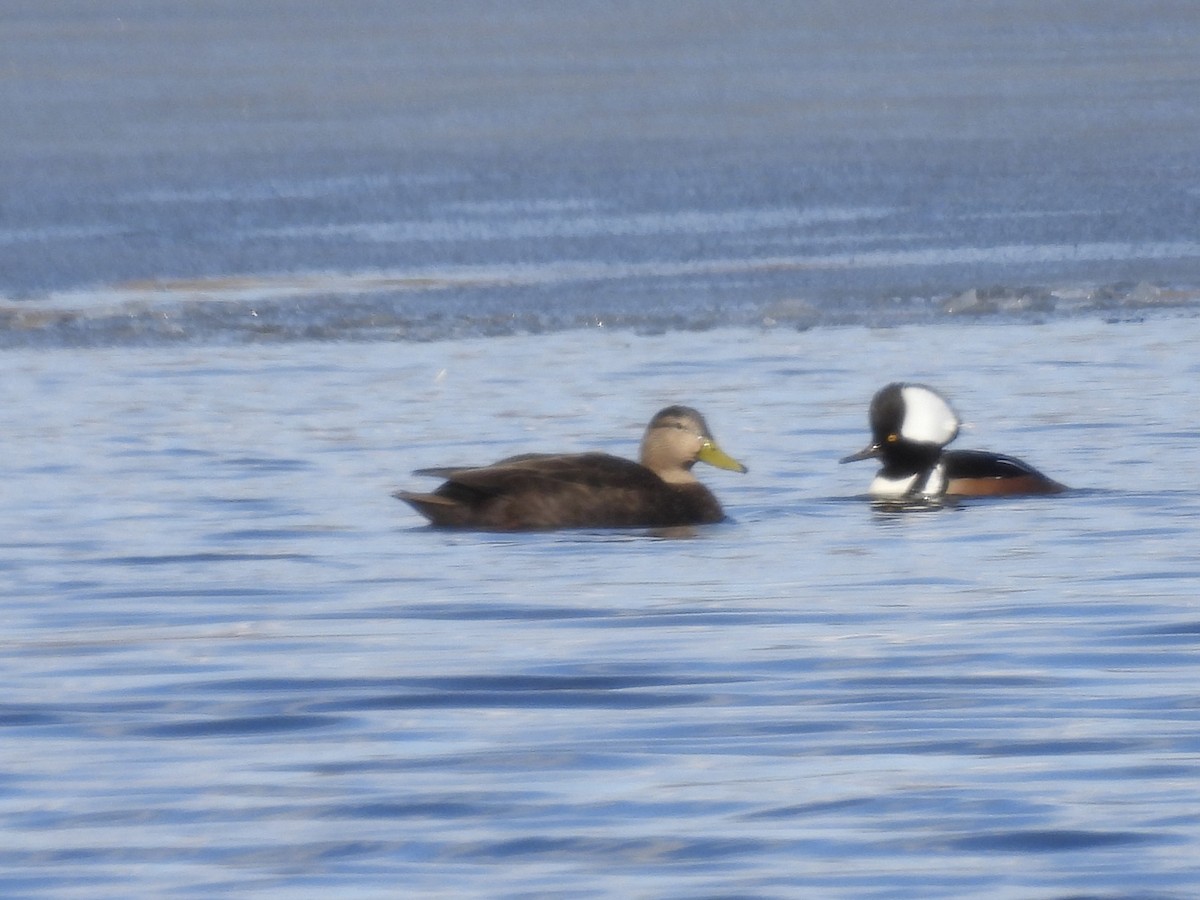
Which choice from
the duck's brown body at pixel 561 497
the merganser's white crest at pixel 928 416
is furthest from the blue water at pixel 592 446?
the merganser's white crest at pixel 928 416

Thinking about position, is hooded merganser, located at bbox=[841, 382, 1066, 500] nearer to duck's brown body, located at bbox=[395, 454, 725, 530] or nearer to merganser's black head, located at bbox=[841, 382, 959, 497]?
merganser's black head, located at bbox=[841, 382, 959, 497]

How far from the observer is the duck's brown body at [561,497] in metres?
8.21

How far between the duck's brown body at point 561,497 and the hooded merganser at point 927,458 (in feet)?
2.82

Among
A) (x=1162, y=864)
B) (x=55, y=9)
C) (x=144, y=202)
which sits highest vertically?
(x=55, y=9)

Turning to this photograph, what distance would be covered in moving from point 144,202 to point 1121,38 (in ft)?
29.6

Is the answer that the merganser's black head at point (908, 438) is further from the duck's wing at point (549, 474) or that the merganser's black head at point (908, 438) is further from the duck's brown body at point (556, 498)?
the duck's wing at point (549, 474)

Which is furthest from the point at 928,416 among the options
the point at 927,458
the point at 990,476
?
the point at 990,476

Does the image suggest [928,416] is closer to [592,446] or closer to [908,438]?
[908,438]

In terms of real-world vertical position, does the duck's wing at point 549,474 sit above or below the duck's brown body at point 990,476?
above

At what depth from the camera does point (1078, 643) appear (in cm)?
602

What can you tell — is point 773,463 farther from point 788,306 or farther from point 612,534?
point 788,306

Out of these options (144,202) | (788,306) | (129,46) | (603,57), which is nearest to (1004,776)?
(788,306)

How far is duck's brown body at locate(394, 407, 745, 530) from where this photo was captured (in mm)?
8211

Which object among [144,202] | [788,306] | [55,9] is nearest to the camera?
[788,306]
